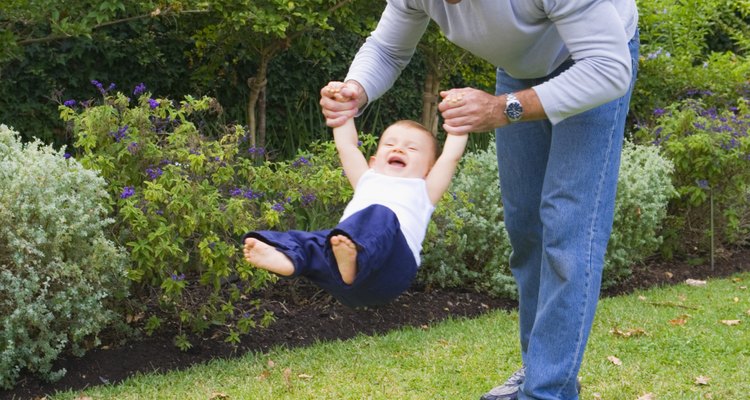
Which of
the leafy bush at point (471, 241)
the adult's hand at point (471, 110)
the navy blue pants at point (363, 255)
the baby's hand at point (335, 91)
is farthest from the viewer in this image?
the leafy bush at point (471, 241)

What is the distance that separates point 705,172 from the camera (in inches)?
303

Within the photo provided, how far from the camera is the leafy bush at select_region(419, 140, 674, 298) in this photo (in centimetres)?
631

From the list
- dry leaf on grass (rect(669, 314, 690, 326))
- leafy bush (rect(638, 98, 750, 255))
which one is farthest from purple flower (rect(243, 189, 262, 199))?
leafy bush (rect(638, 98, 750, 255))

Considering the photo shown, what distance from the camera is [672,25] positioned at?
9.76m

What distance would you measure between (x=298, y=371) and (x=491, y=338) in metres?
1.22

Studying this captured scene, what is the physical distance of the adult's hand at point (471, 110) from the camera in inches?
104

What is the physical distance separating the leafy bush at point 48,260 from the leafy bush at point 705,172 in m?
4.78

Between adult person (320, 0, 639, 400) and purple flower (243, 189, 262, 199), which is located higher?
adult person (320, 0, 639, 400)

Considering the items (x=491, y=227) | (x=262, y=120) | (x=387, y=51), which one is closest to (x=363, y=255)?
(x=387, y=51)

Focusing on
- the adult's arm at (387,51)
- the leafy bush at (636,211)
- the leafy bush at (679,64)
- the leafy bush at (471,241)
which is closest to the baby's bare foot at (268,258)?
the adult's arm at (387,51)

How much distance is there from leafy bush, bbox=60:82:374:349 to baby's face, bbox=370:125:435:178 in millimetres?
1808

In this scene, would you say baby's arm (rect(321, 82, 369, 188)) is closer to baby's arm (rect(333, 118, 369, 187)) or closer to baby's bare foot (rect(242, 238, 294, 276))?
baby's arm (rect(333, 118, 369, 187))

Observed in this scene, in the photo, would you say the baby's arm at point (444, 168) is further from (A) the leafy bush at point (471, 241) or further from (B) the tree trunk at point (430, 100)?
(B) the tree trunk at point (430, 100)

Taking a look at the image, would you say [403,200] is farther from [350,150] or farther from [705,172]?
[705,172]
